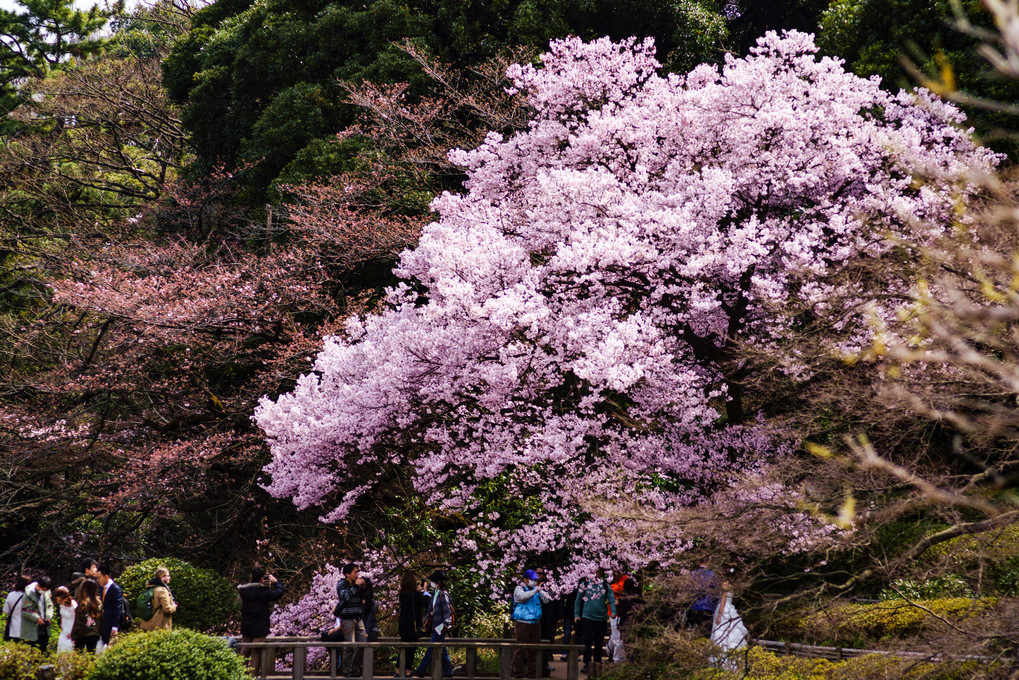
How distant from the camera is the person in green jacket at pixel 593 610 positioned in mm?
14070

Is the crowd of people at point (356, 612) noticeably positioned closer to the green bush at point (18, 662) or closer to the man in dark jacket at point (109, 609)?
the man in dark jacket at point (109, 609)

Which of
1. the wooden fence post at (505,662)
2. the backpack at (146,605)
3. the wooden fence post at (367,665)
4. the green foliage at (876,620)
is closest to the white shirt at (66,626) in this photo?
the backpack at (146,605)

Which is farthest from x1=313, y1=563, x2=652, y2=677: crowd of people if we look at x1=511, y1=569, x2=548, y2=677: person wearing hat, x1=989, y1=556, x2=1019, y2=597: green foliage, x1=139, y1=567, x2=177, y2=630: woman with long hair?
x1=989, y1=556, x2=1019, y2=597: green foliage

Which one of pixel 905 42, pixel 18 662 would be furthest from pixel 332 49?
pixel 18 662

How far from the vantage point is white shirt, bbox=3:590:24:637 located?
12.4 m

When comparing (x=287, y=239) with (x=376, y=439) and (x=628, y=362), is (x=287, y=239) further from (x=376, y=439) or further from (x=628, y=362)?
(x=628, y=362)

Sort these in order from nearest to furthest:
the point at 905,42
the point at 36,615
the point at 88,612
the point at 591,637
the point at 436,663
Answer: the point at 88,612, the point at 36,615, the point at 436,663, the point at 591,637, the point at 905,42

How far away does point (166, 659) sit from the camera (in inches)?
411

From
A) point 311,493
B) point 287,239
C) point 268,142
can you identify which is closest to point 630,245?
point 311,493

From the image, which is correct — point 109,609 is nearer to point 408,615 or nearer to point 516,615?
point 408,615

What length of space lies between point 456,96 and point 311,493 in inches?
390

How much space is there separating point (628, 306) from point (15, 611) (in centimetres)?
912

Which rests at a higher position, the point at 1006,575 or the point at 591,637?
the point at 1006,575

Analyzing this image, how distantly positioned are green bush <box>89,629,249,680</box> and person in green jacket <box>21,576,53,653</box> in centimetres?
231
